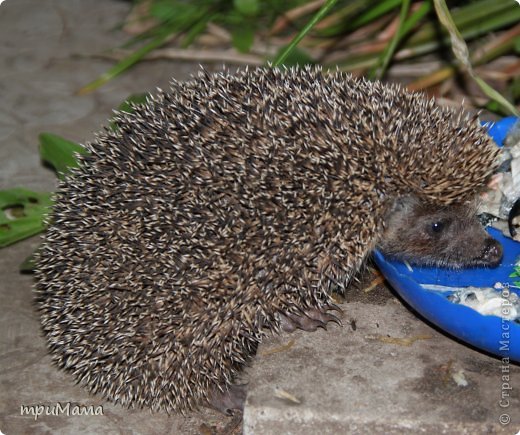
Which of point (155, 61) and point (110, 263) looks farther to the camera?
point (155, 61)

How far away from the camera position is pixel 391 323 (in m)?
5.49

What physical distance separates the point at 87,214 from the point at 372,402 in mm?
1865

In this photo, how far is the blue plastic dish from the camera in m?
4.72

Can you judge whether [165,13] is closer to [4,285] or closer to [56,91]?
[56,91]

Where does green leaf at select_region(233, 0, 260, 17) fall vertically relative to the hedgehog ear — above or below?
below

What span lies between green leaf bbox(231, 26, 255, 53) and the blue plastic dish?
401 cm

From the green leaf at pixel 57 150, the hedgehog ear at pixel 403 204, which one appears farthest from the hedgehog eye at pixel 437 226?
the green leaf at pixel 57 150

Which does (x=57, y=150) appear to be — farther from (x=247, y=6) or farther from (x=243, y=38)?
(x=247, y=6)

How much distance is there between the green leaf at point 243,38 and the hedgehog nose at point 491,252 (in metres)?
4.33

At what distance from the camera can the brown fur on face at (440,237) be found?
17.3 ft

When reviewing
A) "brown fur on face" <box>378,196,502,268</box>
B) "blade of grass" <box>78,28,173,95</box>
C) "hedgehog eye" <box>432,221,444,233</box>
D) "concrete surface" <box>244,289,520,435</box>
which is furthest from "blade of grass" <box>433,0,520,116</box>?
"blade of grass" <box>78,28,173,95</box>

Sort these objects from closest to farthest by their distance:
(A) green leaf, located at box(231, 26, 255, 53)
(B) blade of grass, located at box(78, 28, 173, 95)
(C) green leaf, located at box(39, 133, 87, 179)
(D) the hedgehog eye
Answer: (D) the hedgehog eye → (C) green leaf, located at box(39, 133, 87, 179) → (B) blade of grass, located at box(78, 28, 173, 95) → (A) green leaf, located at box(231, 26, 255, 53)

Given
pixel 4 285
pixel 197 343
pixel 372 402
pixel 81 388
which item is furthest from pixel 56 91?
pixel 372 402

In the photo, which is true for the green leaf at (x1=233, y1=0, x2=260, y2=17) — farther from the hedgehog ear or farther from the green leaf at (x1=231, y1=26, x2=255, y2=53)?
the hedgehog ear
